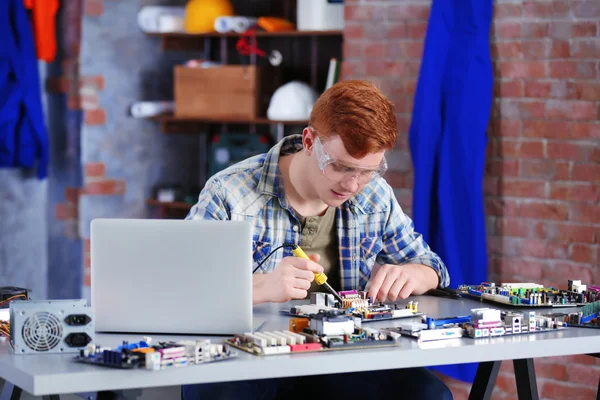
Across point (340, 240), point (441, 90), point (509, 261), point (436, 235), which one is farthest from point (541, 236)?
point (340, 240)

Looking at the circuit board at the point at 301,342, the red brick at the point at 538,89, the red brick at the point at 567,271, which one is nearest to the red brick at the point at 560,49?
the red brick at the point at 538,89

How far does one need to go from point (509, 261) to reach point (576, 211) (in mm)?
315

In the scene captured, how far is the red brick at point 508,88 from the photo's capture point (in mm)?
3287

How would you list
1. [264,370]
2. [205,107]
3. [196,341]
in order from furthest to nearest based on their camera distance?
[205,107], [196,341], [264,370]

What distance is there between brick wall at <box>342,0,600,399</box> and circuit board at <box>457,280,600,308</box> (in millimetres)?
1045

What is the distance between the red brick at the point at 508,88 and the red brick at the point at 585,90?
186mm

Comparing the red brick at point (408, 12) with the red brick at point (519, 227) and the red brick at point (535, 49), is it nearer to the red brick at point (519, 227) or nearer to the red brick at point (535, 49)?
the red brick at point (535, 49)

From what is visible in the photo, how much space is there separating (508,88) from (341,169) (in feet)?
4.59

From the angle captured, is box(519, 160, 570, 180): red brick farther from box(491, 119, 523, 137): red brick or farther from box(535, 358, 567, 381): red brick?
box(535, 358, 567, 381): red brick

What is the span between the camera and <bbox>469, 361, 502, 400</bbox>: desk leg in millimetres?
2152

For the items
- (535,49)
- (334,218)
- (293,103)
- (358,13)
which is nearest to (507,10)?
(535,49)

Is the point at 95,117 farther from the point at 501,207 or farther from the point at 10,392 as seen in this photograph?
the point at 10,392

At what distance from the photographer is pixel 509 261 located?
3352 mm

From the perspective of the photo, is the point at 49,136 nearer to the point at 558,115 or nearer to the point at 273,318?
the point at 558,115
